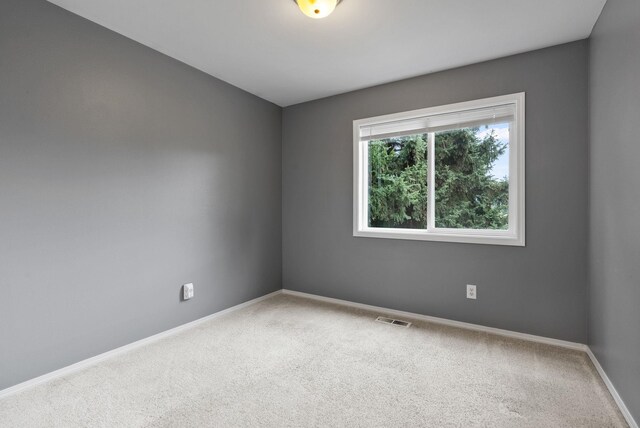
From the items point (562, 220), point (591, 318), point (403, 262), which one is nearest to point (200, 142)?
point (403, 262)

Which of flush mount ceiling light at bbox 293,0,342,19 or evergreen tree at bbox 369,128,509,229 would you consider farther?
Answer: evergreen tree at bbox 369,128,509,229

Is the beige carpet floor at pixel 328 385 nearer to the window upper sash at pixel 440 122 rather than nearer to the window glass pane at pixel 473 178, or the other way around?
the window glass pane at pixel 473 178

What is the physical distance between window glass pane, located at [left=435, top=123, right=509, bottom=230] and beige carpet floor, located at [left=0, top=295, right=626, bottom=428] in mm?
1021

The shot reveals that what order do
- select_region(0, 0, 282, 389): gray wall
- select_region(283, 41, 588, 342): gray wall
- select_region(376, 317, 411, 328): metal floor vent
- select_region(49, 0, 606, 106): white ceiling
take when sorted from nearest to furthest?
select_region(0, 0, 282, 389): gray wall, select_region(49, 0, 606, 106): white ceiling, select_region(283, 41, 588, 342): gray wall, select_region(376, 317, 411, 328): metal floor vent

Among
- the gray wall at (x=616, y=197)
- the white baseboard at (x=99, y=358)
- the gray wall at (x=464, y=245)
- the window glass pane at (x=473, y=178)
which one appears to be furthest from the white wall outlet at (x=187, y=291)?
the gray wall at (x=616, y=197)

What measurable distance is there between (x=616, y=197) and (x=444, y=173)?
1.37 meters

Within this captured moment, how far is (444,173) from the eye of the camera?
9.98 ft

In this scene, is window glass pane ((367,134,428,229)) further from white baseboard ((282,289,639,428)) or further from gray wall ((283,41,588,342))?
white baseboard ((282,289,639,428))

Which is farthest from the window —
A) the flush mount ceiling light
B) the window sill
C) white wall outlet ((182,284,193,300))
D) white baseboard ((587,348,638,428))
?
white wall outlet ((182,284,193,300))

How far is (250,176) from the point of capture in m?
3.52

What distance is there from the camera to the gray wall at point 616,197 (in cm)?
155

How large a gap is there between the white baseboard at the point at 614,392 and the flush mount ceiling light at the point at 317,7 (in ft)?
8.93

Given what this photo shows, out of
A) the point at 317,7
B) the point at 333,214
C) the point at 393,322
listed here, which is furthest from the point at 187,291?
the point at 317,7

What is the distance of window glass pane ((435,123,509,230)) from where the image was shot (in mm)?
2756
